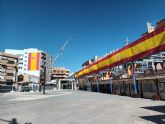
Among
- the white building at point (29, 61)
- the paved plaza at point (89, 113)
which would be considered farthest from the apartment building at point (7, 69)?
the paved plaza at point (89, 113)

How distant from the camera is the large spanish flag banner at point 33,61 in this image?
134m

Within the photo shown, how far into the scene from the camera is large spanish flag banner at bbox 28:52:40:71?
134m

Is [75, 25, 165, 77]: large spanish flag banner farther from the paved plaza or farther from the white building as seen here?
the white building

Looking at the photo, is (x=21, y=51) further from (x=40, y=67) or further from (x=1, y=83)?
(x=1, y=83)

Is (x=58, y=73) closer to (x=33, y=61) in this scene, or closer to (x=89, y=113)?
(x=33, y=61)

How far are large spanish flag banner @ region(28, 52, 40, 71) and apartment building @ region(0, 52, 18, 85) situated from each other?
40.6 m

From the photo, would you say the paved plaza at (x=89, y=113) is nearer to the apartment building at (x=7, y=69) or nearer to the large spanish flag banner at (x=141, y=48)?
the large spanish flag banner at (x=141, y=48)

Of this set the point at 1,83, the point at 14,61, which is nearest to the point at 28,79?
the point at 14,61

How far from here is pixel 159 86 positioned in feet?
93.2

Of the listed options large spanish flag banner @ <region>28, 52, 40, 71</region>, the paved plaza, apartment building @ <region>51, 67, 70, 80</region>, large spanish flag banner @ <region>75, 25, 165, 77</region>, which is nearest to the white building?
large spanish flag banner @ <region>28, 52, 40, 71</region>

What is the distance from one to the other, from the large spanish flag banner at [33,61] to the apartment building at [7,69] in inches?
1597

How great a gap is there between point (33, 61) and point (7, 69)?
46951mm

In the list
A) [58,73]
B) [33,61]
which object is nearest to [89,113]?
[33,61]

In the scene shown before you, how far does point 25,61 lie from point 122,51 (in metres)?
107
